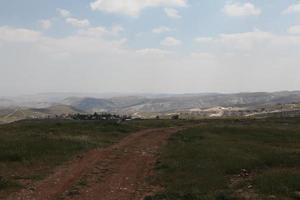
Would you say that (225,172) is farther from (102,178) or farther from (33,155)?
(33,155)

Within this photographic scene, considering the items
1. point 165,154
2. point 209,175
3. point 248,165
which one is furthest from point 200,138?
point 209,175

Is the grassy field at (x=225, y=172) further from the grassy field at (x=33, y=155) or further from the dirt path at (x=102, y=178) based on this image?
the grassy field at (x=33, y=155)

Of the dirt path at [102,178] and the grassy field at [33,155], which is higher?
the grassy field at [33,155]

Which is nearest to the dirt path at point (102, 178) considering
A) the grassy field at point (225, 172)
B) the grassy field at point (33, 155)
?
the grassy field at point (33, 155)

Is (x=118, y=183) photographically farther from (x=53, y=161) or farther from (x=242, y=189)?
(x=53, y=161)

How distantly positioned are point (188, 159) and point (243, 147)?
8833 millimetres

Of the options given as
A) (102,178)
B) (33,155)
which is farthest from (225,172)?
(33,155)

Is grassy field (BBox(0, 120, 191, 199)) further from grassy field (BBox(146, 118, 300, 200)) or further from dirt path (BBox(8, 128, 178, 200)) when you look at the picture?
grassy field (BBox(146, 118, 300, 200))

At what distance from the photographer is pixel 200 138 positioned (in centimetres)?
4816

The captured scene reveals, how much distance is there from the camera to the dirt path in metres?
22.1

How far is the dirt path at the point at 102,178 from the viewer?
72.5 feet

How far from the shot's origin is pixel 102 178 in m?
26.4

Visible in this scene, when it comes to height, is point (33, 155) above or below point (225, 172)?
above

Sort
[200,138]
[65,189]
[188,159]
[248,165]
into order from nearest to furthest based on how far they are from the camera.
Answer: [65,189]
[248,165]
[188,159]
[200,138]
